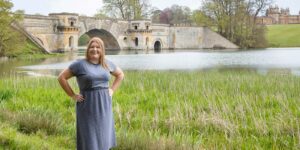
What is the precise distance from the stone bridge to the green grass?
9.09 metres

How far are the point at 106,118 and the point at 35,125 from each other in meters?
1.87

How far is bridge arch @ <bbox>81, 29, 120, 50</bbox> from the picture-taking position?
53781 millimetres

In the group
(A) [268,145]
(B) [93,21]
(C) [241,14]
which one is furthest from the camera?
(C) [241,14]

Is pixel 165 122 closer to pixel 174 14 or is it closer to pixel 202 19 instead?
pixel 202 19

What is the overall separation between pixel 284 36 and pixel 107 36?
2986cm

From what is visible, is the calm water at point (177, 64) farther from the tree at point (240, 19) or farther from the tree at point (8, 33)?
the tree at point (240, 19)

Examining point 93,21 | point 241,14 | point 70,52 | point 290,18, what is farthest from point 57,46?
point 290,18

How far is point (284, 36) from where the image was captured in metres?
70.1

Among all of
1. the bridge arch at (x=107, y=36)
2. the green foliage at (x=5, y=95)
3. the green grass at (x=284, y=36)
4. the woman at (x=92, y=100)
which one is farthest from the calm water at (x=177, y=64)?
the green grass at (x=284, y=36)

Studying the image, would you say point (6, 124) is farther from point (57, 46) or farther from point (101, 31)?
point (101, 31)

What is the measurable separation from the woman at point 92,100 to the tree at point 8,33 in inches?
1038

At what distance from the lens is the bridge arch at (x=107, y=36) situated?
53.8 meters

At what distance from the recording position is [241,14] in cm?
6056

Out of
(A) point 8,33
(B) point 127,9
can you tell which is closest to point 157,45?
(B) point 127,9
